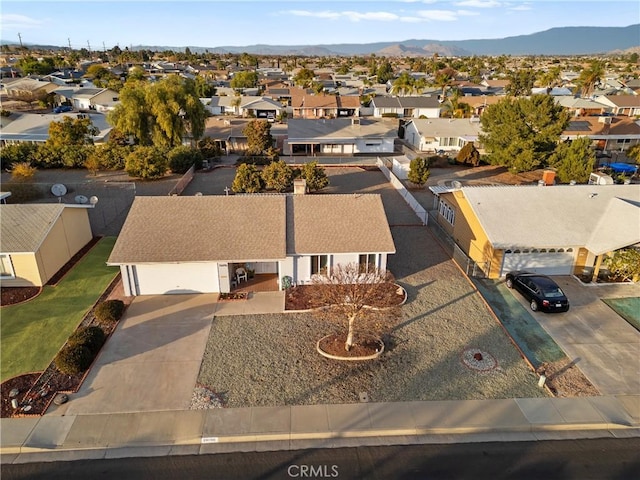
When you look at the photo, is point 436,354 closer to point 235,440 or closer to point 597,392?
point 597,392

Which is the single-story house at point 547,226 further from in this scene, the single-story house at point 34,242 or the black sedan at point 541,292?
the single-story house at point 34,242

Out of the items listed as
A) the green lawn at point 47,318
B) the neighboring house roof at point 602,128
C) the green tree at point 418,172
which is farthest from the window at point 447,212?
the neighboring house roof at point 602,128

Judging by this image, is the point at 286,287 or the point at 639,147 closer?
the point at 286,287

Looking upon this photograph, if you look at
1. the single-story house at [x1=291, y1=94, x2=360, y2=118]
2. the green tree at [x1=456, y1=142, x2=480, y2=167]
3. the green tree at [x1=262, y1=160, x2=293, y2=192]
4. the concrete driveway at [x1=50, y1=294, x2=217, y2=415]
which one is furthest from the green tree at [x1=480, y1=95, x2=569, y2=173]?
the single-story house at [x1=291, y1=94, x2=360, y2=118]

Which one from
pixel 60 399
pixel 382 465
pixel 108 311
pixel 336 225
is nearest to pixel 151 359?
pixel 60 399

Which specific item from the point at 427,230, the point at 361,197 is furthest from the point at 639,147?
the point at 361,197

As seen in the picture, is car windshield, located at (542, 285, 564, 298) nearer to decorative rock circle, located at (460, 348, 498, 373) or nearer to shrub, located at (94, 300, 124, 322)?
decorative rock circle, located at (460, 348, 498, 373)
